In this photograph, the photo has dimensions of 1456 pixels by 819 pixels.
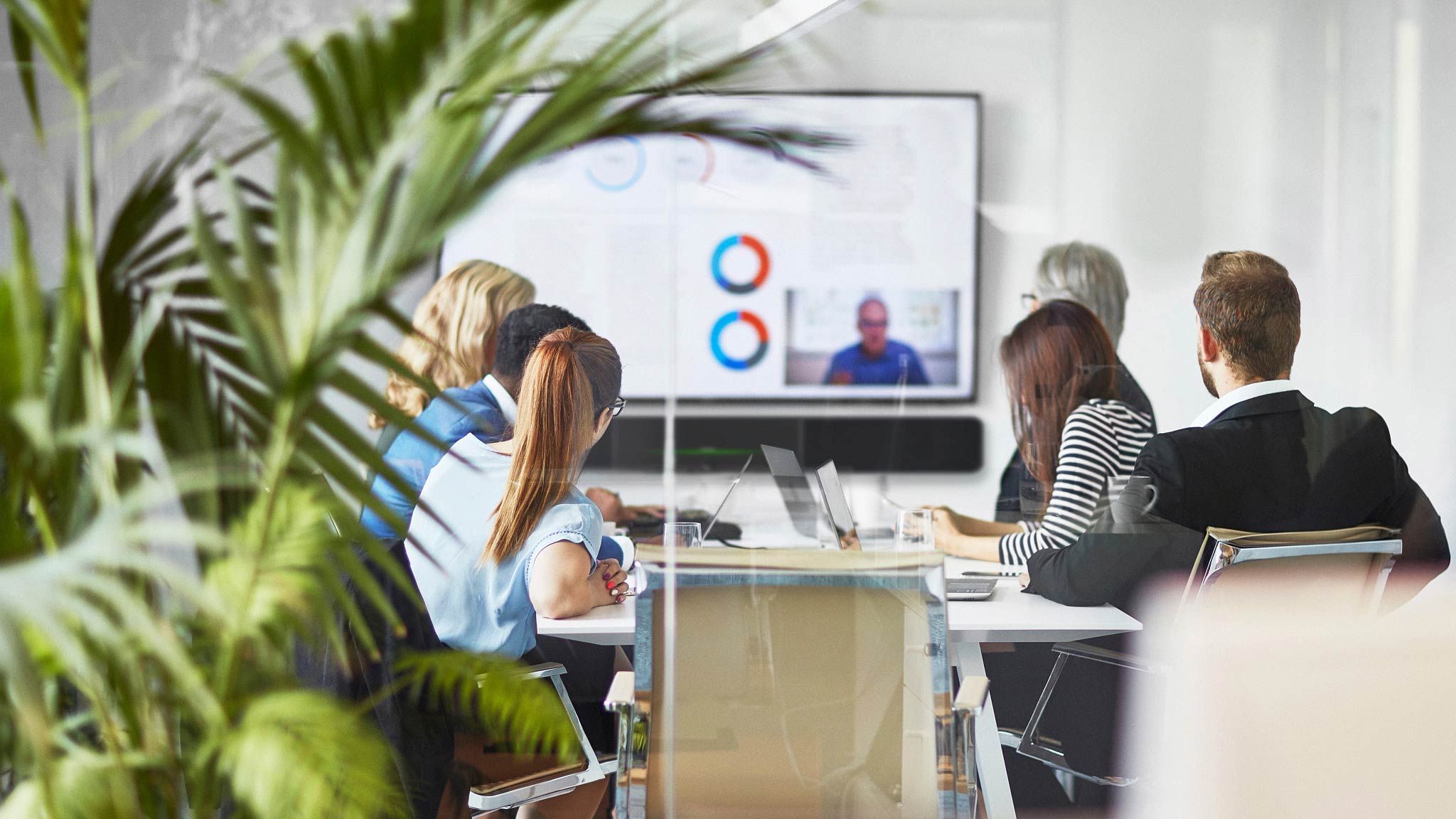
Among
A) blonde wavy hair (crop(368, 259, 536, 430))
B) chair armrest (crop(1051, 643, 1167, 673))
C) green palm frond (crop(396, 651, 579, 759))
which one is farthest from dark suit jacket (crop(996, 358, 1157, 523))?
green palm frond (crop(396, 651, 579, 759))

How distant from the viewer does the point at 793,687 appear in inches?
78.0

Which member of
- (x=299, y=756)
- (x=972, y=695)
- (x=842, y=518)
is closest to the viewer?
(x=299, y=756)

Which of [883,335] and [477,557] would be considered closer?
[477,557]

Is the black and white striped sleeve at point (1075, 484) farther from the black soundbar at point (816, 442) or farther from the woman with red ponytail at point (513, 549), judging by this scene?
the woman with red ponytail at point (513, 549)

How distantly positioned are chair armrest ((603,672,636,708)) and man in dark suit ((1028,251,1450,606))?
104cm

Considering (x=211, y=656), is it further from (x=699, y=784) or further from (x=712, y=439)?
(x=712, y=439)

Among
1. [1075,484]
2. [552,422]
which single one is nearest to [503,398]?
[552,422]

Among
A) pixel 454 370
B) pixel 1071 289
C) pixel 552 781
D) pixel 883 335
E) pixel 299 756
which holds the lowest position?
pixel 552 781

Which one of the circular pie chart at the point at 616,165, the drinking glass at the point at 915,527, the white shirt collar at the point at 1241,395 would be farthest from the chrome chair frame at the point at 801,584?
the circular pie chart at the point at 616,165

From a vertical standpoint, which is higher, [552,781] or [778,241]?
[778,241]

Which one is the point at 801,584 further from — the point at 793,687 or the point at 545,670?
the point at 545,670

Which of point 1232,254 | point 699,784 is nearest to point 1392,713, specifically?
point 699,784

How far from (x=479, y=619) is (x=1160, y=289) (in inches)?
67.5

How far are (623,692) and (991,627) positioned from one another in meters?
0.81
